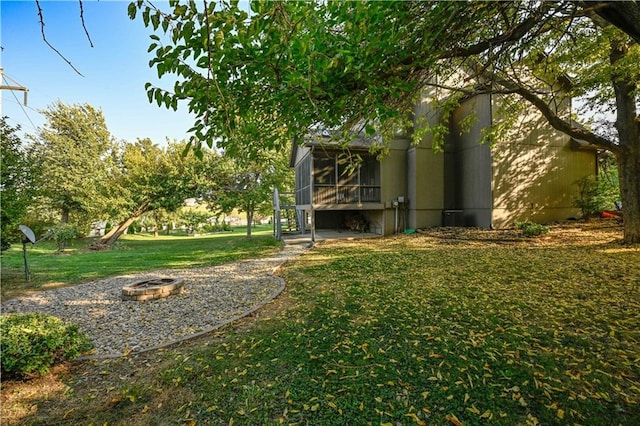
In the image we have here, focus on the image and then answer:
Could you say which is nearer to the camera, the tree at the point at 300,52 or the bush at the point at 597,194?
the tree at the point at 300,52

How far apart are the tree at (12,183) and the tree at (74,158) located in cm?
1157

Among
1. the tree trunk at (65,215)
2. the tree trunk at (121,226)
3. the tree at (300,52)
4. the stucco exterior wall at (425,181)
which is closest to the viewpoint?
the tree at (300,52)

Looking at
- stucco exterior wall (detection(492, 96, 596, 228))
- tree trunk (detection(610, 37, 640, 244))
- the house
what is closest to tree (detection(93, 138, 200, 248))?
the house

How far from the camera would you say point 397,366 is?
8.98ft

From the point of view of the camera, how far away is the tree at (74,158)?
59.1ft

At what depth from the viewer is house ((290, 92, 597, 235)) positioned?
12.0 m

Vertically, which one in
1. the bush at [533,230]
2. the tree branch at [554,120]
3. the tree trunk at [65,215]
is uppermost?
the tree branch at [554,120]

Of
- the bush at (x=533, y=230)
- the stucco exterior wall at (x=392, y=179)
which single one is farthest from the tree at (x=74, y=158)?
the bush at (x=533, y=230)

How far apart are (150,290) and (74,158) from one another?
21.2m

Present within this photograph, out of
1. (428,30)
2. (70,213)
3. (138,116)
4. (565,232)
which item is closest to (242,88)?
(428,30)

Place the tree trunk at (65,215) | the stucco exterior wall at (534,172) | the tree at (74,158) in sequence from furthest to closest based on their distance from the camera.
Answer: the tree trunk at (65,215), the tree at (74,158), the stucco exterior wall at (534,172)

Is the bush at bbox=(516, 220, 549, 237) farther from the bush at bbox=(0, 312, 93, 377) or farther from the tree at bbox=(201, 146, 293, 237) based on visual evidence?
the tree at bbox=(201, 146, 293, 237)

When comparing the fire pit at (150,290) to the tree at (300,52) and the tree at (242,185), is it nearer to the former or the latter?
the tree at (300,52)

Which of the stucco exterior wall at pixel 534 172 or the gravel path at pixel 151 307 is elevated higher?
the stucco exterior wall at pixel 534 172
